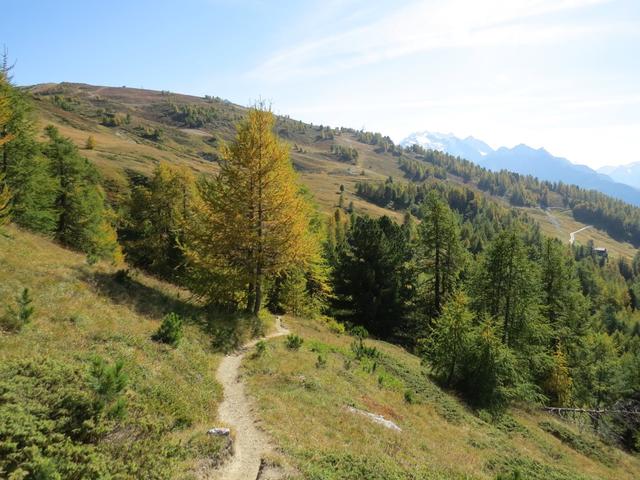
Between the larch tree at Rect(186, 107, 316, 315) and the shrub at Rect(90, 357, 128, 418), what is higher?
the larch tree at Rect(186, 107, 316, 315)

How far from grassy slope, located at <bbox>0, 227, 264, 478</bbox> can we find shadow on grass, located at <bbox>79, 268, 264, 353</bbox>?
85 millimetres

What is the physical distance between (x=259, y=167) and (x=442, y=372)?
1969 centimetres

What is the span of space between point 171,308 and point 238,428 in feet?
34.1

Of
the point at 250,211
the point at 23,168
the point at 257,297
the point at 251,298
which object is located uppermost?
the point at 250,211

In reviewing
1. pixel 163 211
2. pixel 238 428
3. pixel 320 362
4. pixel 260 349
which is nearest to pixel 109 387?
pixel 238 428

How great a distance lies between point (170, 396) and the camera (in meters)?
12.0

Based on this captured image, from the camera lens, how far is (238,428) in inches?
484

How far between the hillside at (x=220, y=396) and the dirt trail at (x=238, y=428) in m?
0.32

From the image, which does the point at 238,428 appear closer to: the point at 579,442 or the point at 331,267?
the point at 331,267

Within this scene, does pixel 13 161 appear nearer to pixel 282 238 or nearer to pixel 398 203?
pixel 282 238

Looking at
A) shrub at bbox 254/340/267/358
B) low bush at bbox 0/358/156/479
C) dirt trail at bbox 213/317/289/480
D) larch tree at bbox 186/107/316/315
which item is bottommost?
shrub at bbox 254/340/267/358

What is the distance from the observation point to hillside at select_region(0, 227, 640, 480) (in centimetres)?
997

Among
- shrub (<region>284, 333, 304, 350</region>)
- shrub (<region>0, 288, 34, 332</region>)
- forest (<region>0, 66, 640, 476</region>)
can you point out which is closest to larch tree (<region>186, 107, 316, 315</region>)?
forest (<region>0, 66, 640, 476</region>)

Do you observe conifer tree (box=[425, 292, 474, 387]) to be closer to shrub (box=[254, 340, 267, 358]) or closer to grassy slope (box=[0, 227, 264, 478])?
shrub (box=[254, 340, 267, 358])
